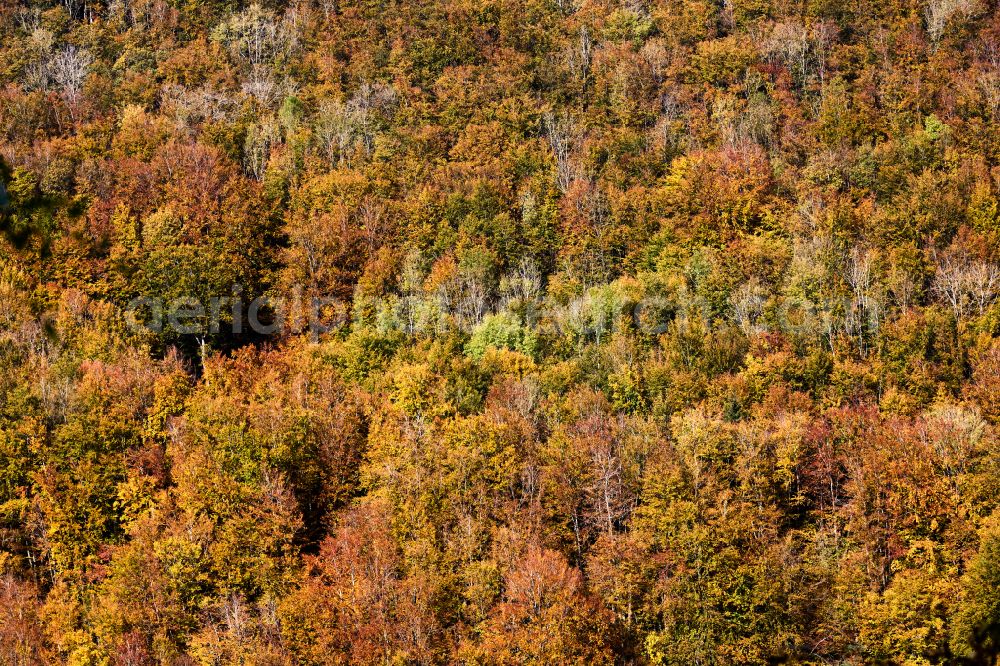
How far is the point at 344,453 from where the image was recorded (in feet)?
218

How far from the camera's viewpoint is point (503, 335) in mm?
84062

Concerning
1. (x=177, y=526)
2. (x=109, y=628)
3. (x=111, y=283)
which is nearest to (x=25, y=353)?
(x=111, y=283)

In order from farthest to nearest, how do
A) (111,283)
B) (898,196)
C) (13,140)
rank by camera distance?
(13,140)
(898,196)
(111,283)

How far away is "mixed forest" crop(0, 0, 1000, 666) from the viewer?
52062 mm

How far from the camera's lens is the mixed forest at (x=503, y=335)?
171 ft

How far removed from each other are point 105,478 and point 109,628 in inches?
546

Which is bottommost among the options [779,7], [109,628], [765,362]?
[109,628]

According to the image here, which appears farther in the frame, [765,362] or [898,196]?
[898,196]

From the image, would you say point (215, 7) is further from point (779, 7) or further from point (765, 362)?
point (765, 362)

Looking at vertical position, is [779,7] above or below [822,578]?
above

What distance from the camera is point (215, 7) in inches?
5625

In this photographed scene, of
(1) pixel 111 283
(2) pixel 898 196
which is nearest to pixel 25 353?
(1) pixel 111 283

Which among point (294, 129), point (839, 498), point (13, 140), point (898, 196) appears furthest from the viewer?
point (294, 129)

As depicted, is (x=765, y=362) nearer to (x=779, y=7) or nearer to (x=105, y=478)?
(x=105, y=478)
